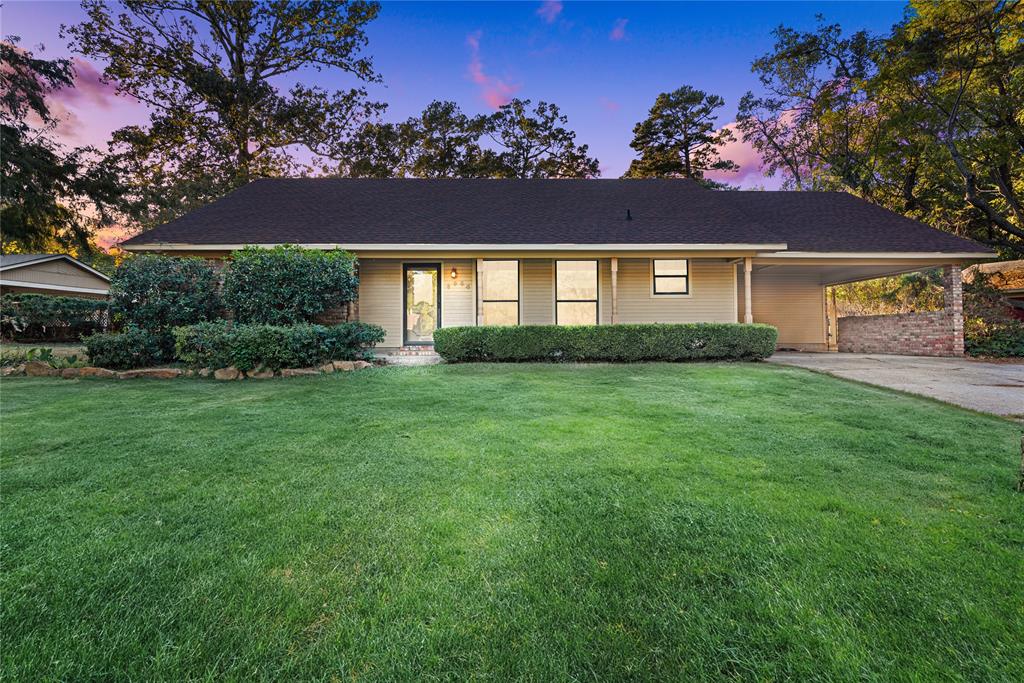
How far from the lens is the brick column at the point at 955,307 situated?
959 centimetres

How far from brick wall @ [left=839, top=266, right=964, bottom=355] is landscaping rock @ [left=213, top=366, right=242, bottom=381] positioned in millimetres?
14899

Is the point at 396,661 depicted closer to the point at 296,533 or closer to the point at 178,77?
the point at 296,533

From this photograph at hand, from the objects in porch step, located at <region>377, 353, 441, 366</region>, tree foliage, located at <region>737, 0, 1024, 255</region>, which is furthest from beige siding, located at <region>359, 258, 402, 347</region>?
tree foliage, located at <region>737, 0, 1024, 255</region>

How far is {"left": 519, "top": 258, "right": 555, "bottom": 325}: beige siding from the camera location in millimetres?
11016

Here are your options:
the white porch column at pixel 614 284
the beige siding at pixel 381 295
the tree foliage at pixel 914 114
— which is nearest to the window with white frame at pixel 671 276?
the white porch column at pixel 614 284

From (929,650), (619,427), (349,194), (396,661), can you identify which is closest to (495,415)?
(619,427)

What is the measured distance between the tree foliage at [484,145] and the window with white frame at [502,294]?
40.0 feet

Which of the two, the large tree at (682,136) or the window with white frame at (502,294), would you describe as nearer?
the window with white frame at (502,294)

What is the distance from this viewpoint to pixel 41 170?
18.0 metres

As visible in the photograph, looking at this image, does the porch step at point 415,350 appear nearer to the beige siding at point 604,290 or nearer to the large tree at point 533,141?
the beige siding at point 604,290

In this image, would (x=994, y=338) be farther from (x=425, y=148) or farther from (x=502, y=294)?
(x=425, y=148)

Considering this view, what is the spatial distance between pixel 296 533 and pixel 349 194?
1250cm

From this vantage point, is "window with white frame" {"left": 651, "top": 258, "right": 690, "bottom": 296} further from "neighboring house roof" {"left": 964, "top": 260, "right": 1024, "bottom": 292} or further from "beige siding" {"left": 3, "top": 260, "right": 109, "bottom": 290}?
"beige siding" {"left": 3, "top": 260, "right": 109, "bottom": 290}

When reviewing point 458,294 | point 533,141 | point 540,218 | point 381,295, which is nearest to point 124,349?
point 381,295
